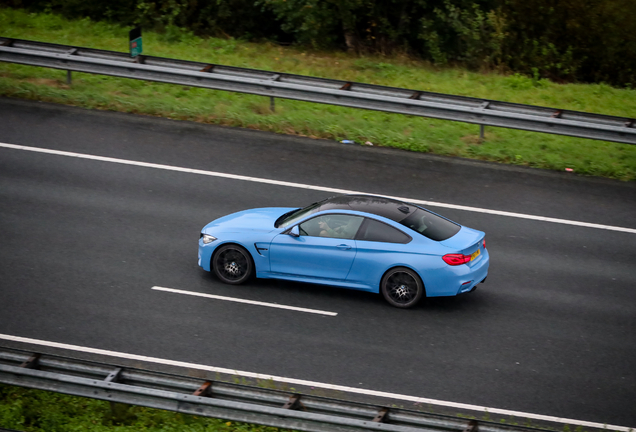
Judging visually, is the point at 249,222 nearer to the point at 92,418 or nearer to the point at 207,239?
the point at 207,239

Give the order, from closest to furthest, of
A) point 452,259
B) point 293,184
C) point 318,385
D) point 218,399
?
point 218,399 → point 318,385 → point 452,259 → point 293,184

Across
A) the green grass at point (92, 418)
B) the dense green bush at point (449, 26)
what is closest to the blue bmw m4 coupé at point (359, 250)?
the green grass at point (92, 418)

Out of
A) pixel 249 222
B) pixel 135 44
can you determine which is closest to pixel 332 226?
pixel 249 222

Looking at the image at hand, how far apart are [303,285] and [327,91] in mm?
6588

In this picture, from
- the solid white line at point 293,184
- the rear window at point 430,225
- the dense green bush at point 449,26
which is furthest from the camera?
the dense green bush at point 449,26

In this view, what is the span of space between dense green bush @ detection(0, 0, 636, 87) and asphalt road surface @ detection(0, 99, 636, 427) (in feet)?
21.1

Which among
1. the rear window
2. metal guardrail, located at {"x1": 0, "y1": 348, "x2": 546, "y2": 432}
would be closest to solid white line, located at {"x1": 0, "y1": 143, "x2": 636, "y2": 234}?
the rear window

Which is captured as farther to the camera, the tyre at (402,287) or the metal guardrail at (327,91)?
the metal guardrail at (327,91)

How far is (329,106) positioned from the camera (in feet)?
59.4

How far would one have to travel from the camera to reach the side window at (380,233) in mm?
10727

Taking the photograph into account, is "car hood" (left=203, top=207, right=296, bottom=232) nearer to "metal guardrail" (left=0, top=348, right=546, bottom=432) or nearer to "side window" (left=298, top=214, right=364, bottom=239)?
"side window" (left=298, top=214, right=364, bottom=239)

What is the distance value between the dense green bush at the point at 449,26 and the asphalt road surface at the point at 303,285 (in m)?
6.42

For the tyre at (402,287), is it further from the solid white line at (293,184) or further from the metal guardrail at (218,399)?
the solid white line at (293,184)

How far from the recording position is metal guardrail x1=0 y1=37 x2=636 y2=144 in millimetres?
16109
